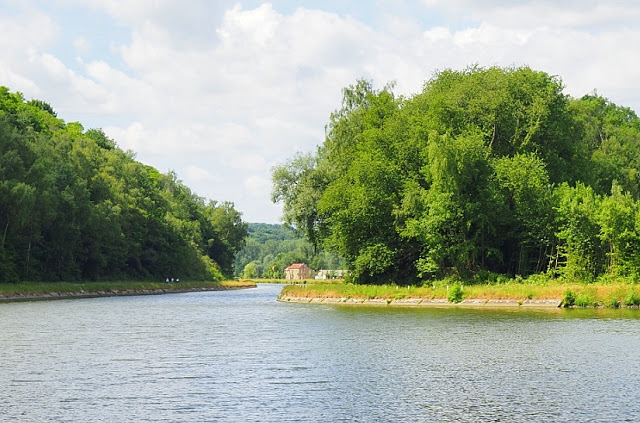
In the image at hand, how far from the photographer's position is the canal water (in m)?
24.5

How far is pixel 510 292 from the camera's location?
6644 centimetres

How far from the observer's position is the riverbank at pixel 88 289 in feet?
287

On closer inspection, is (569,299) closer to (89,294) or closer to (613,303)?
(613,303)

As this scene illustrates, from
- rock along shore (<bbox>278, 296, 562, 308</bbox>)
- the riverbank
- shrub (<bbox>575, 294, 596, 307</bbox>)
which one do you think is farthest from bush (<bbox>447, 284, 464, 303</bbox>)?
the riverbank

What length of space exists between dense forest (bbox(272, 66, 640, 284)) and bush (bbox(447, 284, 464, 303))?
17.0ft

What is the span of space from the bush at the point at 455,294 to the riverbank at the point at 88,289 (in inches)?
1628

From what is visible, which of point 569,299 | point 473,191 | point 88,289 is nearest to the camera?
point 569,299

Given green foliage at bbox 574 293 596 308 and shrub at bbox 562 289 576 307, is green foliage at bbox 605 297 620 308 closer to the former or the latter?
green foliage at bbox 574 293 596 308

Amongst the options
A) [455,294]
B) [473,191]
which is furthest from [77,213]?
[455,294]

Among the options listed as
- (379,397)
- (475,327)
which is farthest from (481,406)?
(475,327)

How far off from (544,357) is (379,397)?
35.3ft

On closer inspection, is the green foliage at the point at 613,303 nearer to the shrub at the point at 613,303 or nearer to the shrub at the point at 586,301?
the shrub at the point at 613,303

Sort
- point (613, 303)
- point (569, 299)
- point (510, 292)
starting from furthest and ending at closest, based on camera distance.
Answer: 1. point (510, 292)
2. point (569, 299)
3. point (613, 303)

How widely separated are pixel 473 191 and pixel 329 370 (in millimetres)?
44541
